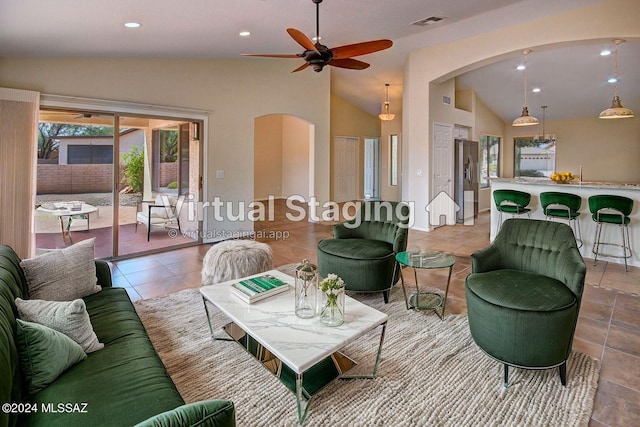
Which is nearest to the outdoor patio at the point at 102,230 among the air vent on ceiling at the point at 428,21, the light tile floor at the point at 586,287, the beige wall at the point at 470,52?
the light tile floor at the point at 586,287

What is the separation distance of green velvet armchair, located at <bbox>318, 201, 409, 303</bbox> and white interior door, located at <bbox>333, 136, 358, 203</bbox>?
6853 mm

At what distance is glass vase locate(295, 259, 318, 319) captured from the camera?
2.25 metres

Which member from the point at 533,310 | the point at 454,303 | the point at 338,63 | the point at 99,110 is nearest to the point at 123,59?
the point at 99,110

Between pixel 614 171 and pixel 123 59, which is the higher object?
pixel 123 59

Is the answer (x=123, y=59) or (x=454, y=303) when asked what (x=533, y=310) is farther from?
(x=123, y=59)

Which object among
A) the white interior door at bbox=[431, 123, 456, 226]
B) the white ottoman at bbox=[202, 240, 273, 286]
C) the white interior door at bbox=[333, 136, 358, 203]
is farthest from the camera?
the white interior door at bbox=[333, 136, 358, 203]

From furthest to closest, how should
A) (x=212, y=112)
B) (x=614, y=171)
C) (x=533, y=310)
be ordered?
(x=614, y=171)
(x=212, y=112)
(x=533, y=310)

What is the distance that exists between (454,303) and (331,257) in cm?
129

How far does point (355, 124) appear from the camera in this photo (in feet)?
36.5

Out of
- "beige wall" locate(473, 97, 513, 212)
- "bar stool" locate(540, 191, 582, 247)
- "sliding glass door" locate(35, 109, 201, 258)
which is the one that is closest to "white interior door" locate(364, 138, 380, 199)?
"beige wall" locate(473, 97, 513, 212)

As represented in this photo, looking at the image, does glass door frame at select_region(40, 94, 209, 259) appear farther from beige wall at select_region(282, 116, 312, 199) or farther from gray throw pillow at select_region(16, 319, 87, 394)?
beige wall at select_region(282, 116, 312, 199)

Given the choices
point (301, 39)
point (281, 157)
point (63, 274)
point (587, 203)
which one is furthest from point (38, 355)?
point (281, 157)

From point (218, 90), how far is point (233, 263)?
3.65 m

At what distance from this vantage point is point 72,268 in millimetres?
2414
